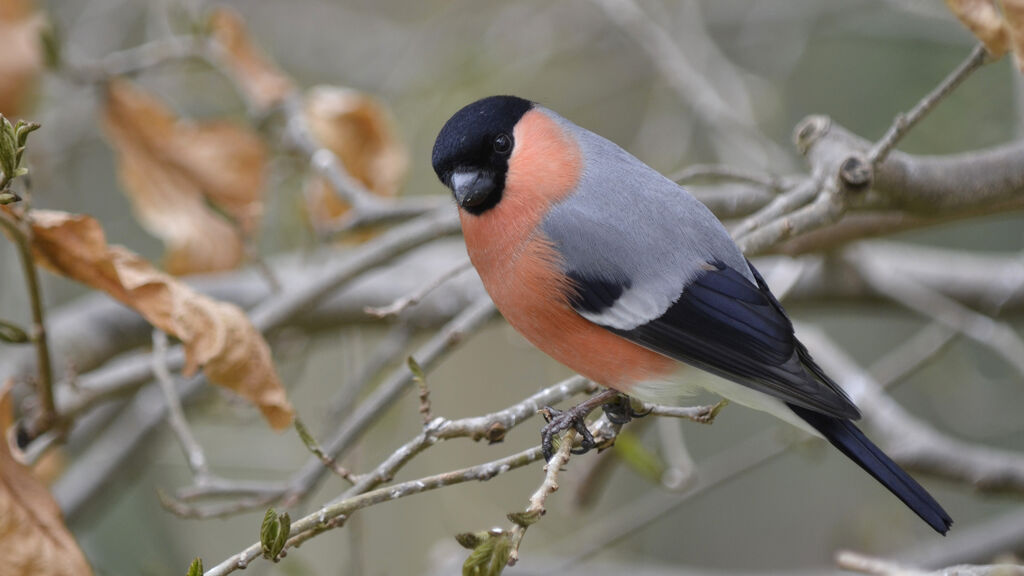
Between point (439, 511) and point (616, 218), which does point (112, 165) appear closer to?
point (439, 511)

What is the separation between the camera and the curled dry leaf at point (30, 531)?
5.30 ft

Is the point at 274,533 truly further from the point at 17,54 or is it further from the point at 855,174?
the point at 17,54

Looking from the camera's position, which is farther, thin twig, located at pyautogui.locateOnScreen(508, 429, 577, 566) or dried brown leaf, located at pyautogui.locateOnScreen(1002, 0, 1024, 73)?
dried brown leaf, located at pyautogui.locateOnScreen(1002, 0, 1024, 73)

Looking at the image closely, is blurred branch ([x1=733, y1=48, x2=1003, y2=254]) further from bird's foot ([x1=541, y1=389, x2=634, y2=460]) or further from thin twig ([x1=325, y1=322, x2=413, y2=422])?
thin twig ([x1=325, y1=322, x2=413, y2=422])

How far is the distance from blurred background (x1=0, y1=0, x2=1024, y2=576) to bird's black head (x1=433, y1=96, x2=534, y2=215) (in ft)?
3.72

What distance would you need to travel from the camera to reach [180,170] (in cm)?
294

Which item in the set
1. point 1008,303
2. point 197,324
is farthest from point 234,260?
point 1008,303

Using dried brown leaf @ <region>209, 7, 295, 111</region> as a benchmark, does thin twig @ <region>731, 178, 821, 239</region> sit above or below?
below

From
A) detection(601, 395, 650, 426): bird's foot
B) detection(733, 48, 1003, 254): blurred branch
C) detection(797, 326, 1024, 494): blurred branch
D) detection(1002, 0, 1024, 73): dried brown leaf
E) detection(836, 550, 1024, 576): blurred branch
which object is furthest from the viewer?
detection(797, 326, 1024, 494): blurred branch

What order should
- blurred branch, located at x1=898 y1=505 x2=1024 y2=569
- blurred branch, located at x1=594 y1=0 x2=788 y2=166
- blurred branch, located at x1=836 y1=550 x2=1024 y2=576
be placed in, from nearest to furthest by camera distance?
blurred branch, located at x1=836 y1=550 x2=1024 y2=576, blurred branch, located at x1=898 y1=505 x2=1024 y2=569, blurred branch, located at x1=594 y1=0 x2=788 y2=166

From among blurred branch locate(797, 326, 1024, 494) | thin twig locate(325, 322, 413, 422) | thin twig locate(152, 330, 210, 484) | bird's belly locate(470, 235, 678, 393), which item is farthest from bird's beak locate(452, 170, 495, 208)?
blurred branch locate(797, 326, 1024, 494)

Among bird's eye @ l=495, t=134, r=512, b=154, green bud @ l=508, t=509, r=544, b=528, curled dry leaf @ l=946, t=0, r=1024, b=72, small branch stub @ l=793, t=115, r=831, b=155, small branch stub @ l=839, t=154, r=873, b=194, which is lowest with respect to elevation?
green bud @ l=508, t=509, r=544, b=528

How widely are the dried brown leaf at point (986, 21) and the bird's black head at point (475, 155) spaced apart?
88cm

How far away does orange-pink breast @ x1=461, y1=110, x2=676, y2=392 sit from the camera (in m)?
1.87
